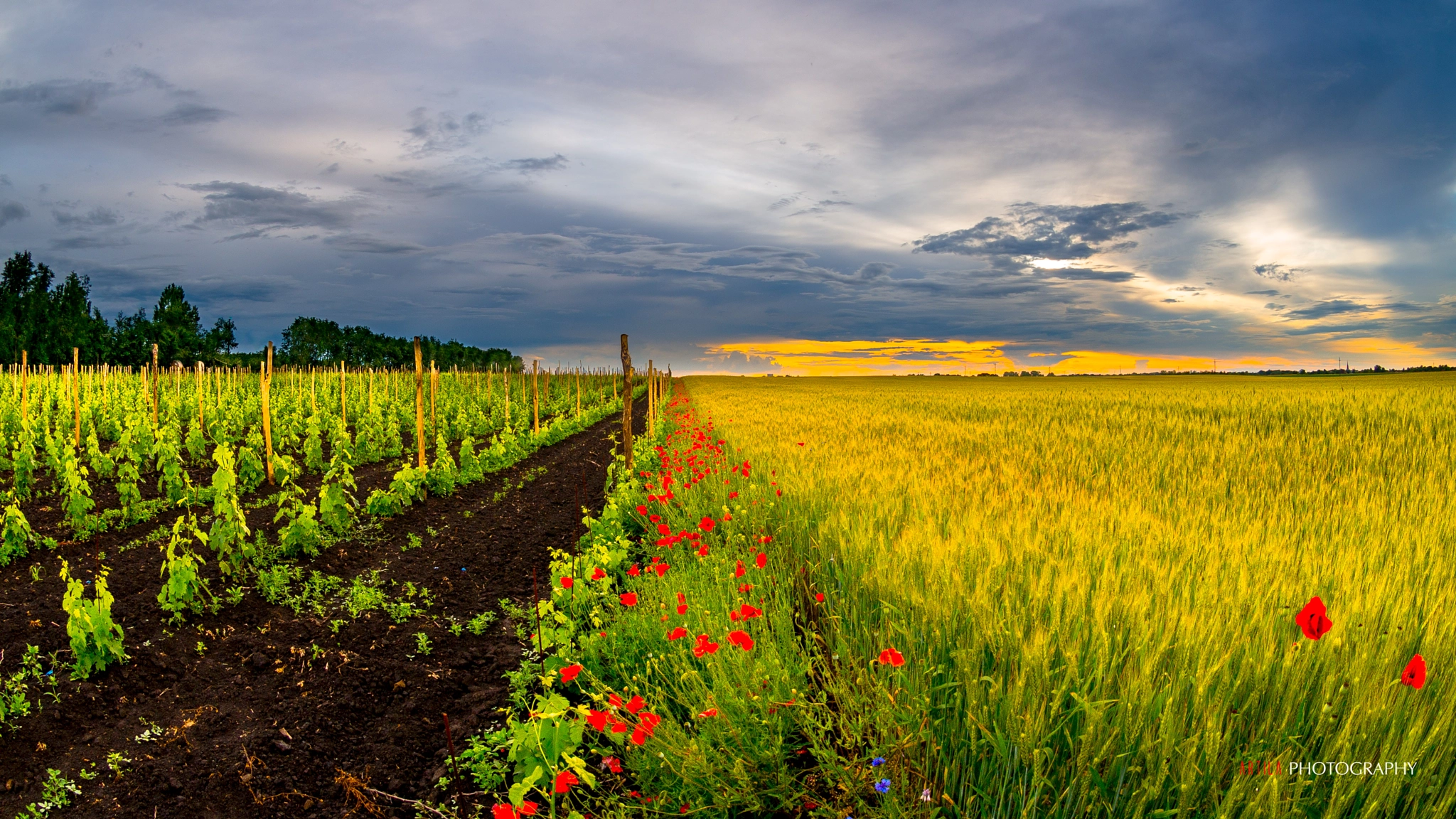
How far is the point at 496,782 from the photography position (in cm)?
363

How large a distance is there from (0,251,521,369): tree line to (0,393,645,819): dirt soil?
156 ft

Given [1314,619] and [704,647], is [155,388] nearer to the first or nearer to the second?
[704,647]

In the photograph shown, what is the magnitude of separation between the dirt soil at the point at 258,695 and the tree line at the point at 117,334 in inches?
1868

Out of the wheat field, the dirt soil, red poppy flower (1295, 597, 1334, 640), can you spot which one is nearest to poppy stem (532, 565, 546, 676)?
the dirt soil

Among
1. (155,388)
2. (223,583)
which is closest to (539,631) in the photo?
(223,583)

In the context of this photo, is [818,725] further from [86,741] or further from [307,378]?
[307,378]

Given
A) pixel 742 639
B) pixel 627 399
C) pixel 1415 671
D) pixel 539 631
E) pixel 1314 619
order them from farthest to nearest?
pixel 627 399 < pixel 539 631 < pixel 742 639 < pixel 1314 619 < pixel 1415 671

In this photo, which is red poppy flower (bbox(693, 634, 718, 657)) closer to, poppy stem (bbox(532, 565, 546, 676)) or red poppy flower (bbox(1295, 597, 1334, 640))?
poppy stem (bbox(532, 565, 546, 676))

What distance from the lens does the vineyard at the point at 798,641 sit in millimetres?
2191

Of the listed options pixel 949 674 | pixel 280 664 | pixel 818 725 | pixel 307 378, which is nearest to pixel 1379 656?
pixel 949 674

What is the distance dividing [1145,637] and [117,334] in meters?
97.2

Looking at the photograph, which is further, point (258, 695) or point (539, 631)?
point (258, 695)

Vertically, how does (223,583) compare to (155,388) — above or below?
below

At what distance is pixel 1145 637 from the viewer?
2371mm
